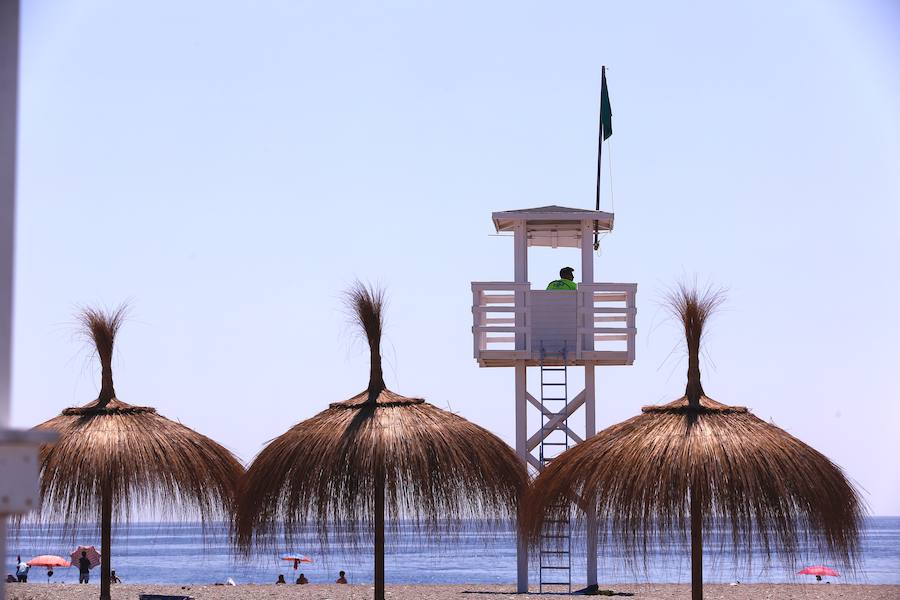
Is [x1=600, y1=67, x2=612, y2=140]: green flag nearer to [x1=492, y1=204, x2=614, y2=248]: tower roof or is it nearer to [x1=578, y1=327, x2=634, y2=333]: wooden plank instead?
[x1=492, y1=204, x2=614, y2=248]: tower roof

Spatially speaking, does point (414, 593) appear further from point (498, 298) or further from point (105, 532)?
point (105, 532)

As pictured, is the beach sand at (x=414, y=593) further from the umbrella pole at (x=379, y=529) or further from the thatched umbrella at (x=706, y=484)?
the thatched umbrella at (x=706, y=484)

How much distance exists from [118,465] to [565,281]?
6.31m

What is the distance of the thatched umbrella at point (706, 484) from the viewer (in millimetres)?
11625

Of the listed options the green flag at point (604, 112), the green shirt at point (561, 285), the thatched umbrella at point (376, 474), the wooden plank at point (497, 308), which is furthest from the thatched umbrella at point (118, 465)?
the green flag at point (604, 112)

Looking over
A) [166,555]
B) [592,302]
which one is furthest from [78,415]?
[166,555]

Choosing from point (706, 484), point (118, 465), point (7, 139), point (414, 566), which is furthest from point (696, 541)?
point (414, 566)

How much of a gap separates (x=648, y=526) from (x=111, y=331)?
689cm

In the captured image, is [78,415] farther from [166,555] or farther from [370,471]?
[166,555]

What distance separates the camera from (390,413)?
13.3m

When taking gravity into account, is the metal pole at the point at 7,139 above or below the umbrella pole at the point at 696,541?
above

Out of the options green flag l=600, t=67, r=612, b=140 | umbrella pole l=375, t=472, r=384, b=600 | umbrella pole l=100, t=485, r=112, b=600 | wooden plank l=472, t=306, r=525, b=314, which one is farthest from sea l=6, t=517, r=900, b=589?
umbrella pole l=375, t=472, r=384, b=600

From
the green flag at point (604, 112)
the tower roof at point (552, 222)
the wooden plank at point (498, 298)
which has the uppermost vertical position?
the green flag at point (604, 112)

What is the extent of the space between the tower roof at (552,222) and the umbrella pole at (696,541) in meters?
5.73
